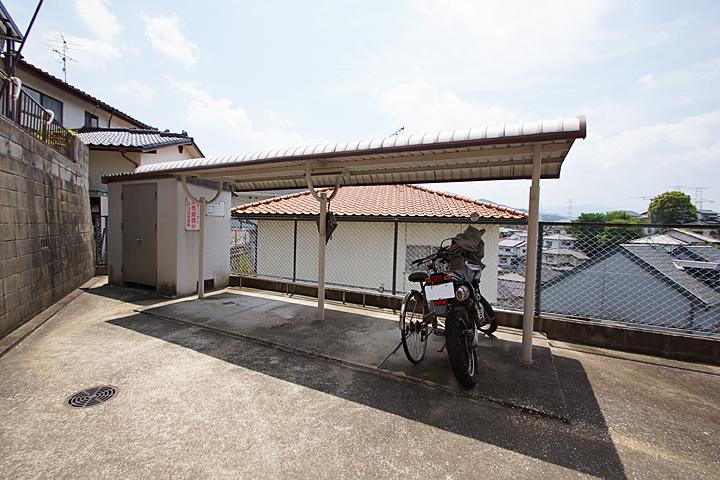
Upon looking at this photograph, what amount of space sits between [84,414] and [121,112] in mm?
17825

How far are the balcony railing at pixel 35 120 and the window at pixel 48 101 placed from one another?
8035 mm

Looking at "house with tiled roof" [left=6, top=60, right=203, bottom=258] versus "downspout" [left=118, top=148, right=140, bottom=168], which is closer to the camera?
"downspout" [left=118, top=148, right=140, bottom=168]

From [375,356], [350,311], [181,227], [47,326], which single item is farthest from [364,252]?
[47,326]

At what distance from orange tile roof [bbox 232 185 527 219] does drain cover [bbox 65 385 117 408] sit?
615 centimetres

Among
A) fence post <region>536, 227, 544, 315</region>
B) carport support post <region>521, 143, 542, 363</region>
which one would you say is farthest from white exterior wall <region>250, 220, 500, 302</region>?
carport support post <region>521, 143, 542, 363</region>

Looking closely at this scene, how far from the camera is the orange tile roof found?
8.46m

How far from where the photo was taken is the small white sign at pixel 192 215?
564 cm

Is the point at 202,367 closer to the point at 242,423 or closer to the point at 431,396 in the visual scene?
the point at 242,423

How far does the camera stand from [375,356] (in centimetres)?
331

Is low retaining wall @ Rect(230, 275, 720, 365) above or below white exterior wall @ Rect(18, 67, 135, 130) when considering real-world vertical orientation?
below

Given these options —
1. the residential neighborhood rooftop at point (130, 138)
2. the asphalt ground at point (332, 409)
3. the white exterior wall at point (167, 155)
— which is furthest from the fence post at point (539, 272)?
the white exterior wall at point (167, 155)

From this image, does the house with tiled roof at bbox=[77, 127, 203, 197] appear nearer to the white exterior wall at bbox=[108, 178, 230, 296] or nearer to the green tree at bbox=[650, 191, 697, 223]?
the white exterior wall at bbox=[108, 178, 230, 296]

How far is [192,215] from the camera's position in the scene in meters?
5.75

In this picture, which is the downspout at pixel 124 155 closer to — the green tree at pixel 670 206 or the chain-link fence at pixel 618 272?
the chain-link fence at pixel 618 272
